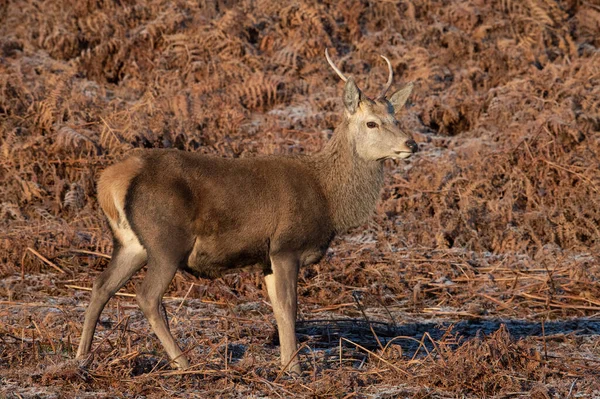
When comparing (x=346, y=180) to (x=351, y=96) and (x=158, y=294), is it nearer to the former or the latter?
(x=351, y=96)

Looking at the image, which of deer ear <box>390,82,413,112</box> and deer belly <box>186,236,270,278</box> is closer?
deer belly <box>186,236,270,278</box>

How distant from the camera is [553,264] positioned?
9578 millimetres

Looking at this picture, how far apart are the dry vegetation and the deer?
1.41 feet

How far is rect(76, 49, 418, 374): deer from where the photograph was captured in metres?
6.33

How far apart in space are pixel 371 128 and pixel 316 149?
377cm

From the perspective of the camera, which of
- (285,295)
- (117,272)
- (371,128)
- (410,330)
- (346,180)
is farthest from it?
(410,330)

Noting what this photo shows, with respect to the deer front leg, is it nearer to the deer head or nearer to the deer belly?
the deer belly

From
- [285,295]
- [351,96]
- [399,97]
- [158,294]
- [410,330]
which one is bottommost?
[410,330]

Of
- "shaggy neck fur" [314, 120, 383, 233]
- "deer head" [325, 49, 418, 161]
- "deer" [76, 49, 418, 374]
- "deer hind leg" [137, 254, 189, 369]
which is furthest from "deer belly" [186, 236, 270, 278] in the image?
"deer head" [325, 49, 418, 161]

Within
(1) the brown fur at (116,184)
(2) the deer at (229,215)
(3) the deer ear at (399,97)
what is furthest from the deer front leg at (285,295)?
(3) the deer ear at (399,97)

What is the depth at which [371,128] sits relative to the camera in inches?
297

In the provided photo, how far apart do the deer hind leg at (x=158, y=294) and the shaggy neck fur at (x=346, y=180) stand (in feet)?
5.10

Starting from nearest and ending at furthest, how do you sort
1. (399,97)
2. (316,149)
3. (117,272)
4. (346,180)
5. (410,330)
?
(117,272), (346,180), (410,330), (399,97), (316,149)

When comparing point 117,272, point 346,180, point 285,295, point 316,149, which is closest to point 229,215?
point 285,295
